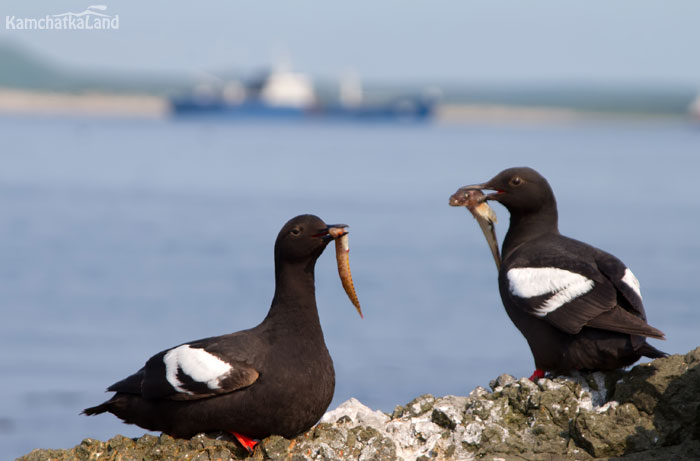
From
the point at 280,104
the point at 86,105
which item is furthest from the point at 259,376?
the point at 86,105

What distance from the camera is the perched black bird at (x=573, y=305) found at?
19.8ft

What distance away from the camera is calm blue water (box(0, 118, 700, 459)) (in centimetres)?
1324

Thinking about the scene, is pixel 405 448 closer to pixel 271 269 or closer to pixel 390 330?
pixel 390 330

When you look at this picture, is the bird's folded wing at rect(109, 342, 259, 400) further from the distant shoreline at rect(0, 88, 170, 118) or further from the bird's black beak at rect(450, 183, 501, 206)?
the distant shoreline at rect(0, 88, 170, 118)

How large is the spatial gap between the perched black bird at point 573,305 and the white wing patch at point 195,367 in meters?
1.93

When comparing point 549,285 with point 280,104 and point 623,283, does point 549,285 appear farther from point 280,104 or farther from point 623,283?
point 280,104

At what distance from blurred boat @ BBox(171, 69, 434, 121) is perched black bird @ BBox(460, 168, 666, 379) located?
11680 cm

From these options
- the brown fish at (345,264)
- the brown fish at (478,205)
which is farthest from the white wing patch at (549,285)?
the brown fish at (345,264)

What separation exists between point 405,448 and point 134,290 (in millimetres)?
14322

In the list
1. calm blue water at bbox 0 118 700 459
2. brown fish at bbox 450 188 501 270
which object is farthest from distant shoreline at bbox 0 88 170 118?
brown fish at bbox 450 188 501 270

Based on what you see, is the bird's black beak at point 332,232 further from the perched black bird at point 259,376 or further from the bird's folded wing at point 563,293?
the bird's folded wing at point 563,293

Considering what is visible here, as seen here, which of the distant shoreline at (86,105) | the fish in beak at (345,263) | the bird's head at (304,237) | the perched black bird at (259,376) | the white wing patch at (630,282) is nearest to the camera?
the perched black bird at (259,376)

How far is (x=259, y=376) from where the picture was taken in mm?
5887

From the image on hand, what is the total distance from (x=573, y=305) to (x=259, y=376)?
1.91 metres
